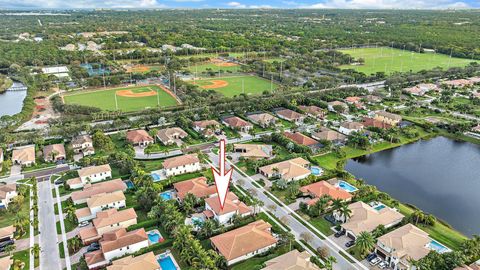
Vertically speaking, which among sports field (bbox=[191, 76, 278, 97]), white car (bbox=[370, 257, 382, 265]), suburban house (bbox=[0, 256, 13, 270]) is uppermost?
sports field (bbox=[191, 76, 278, 97])

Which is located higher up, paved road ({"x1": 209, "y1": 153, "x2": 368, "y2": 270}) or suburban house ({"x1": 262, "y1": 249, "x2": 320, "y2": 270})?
suburban house ({"x1": 262, "y1": 249, "x2": 320, "y2": 270})

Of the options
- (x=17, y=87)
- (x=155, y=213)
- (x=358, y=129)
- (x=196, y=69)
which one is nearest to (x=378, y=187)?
(x=358, y=129)

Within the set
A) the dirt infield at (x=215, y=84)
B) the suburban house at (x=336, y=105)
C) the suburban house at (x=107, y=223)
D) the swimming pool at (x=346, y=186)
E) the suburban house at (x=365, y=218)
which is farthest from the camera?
the dirt infield at (x=215, y=84)

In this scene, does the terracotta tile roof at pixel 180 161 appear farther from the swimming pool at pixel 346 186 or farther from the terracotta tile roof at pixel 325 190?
the swimming pool at pixel 346 186

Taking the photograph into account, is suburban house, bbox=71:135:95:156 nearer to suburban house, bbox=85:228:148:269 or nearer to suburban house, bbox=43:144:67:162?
suburban house, bbox=43:144:67:162

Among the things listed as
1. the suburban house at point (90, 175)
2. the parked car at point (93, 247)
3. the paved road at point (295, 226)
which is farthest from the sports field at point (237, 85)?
the parked car at point (93, 247)

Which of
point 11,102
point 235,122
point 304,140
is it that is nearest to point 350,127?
point 304,140

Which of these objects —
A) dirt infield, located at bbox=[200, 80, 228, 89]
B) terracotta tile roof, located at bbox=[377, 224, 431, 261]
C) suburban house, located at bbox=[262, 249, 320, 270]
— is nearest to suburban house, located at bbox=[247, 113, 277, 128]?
dirt infield, located at bbox=[200, 80, 228, 89]

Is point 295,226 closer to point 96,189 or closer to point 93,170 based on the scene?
point 96,189
